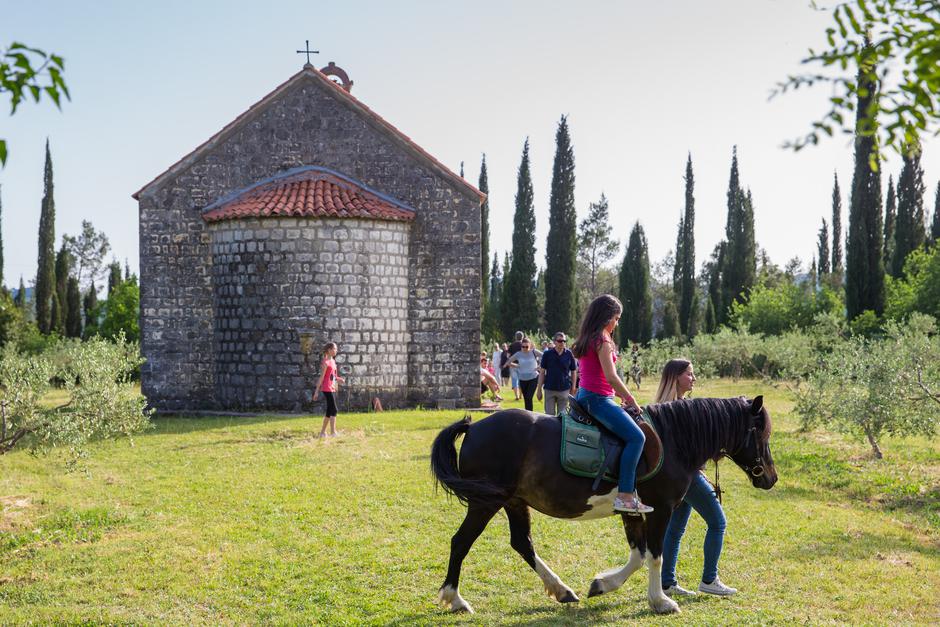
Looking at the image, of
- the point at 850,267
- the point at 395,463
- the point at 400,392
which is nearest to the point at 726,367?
the point at 850,267

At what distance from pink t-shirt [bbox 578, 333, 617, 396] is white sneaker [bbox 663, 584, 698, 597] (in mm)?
1757

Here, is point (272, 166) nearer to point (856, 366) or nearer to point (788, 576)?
point (856, 366)

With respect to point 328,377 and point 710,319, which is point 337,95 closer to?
point 328,377

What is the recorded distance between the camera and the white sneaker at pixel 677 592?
623 cm

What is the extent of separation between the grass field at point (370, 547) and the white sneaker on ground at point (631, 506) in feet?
2.61

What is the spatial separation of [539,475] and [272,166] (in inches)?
624

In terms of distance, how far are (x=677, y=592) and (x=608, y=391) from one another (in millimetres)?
1830

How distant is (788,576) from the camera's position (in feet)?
22.5

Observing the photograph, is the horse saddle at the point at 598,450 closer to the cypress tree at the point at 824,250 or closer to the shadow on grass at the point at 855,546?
the shadow on grass at the point at 855,546

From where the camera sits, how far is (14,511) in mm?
9117

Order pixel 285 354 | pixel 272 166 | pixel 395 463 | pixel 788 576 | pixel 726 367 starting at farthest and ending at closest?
1. pixel 726 367
2. pixel 272 166
3. pixel 285 354
4. pixel 395 463
5. pixel 788 576

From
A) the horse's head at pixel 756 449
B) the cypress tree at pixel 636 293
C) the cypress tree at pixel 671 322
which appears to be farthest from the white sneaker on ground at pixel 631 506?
the cypress tree at pixel 671 322

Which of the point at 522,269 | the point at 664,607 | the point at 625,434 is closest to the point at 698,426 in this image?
the point at 625,434

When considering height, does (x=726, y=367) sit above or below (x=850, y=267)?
below
